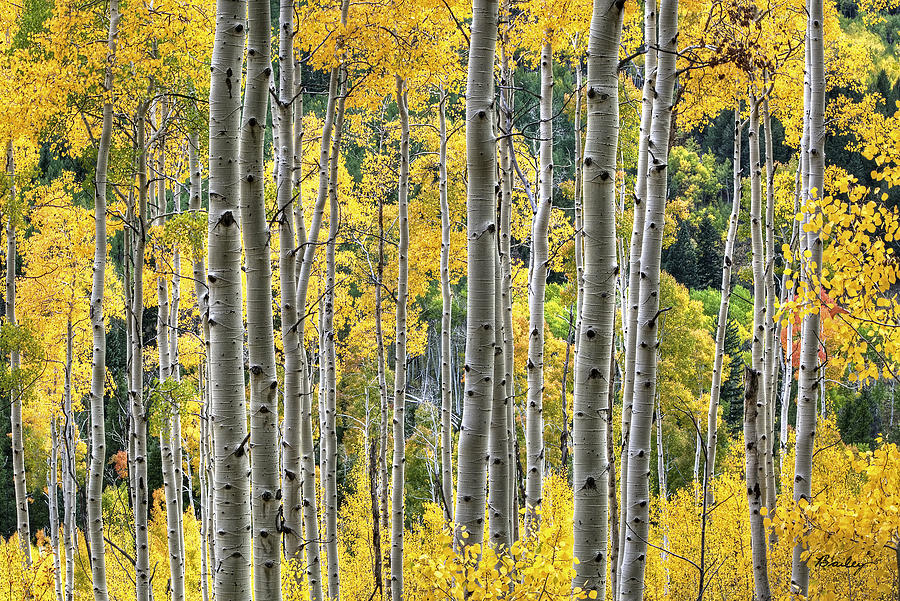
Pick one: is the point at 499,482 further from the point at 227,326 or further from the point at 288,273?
the point at 288,273

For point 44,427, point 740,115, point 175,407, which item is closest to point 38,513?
point 44,427

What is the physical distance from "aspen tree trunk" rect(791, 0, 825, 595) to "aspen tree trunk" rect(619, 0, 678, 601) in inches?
82.3

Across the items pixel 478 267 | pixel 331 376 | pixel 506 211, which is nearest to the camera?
pixel 478 267

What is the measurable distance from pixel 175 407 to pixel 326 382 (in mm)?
1467

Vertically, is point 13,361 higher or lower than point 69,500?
higher

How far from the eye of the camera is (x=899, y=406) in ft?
106

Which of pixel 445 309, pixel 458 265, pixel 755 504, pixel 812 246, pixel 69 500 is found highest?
pixel 458 265

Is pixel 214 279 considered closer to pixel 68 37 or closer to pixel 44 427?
pixel 68 37

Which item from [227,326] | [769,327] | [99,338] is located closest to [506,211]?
[769,327]

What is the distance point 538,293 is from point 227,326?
13.3ft

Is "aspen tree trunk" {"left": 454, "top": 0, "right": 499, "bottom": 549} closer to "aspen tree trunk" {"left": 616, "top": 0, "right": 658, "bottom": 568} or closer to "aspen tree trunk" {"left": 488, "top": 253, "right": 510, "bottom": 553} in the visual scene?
"aspen tree trunk" {"left": 488, "top": 253, "right": 510, "bottom": 553}

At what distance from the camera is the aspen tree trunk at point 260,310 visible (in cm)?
348

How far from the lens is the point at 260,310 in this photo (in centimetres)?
352

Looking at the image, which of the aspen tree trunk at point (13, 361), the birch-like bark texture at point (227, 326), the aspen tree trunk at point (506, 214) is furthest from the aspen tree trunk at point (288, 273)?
the aspen tree trunk at point (13, 361)
